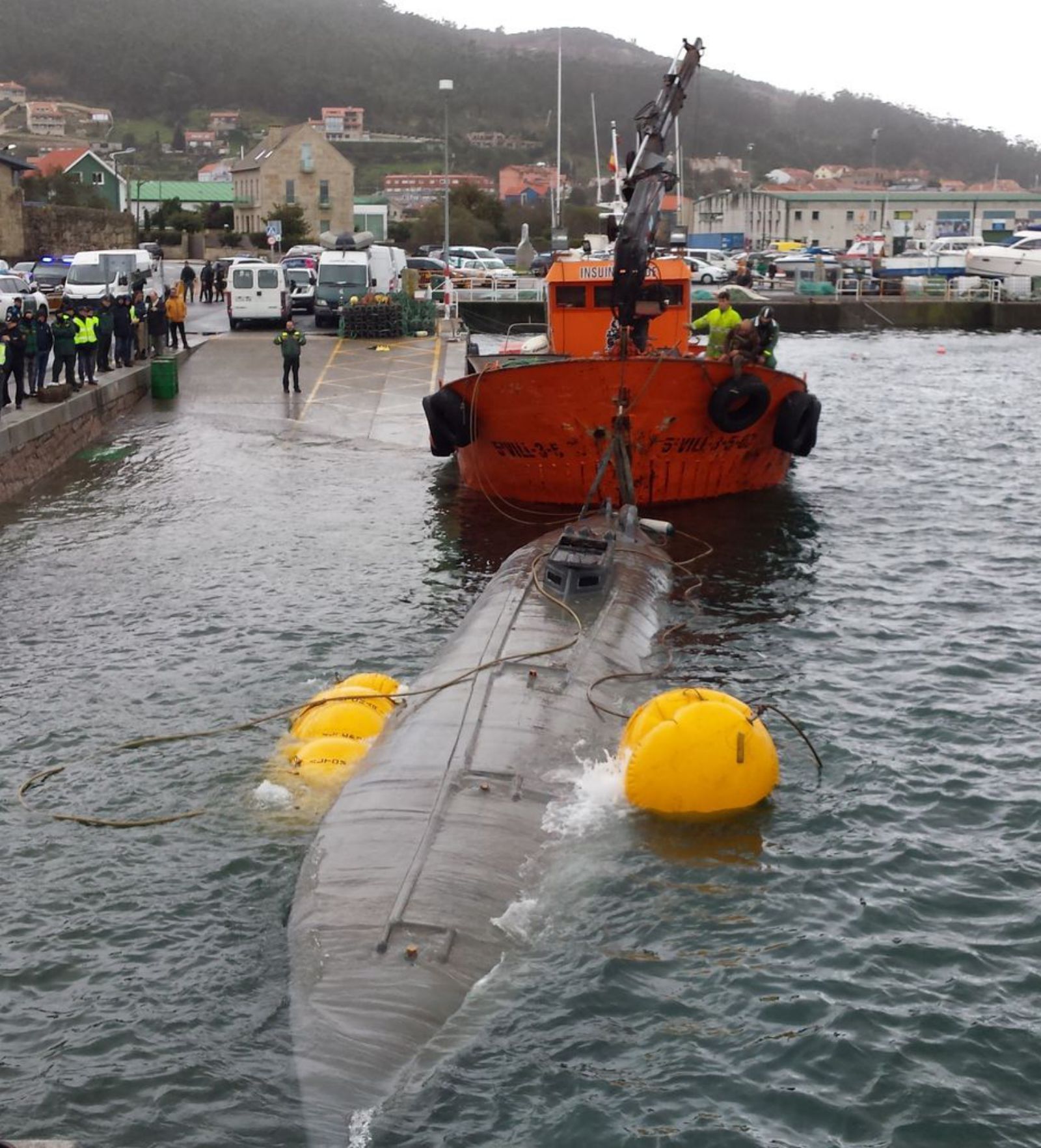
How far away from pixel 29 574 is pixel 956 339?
167 feet

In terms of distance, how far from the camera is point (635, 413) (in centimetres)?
2317

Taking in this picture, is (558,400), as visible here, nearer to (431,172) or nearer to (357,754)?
(357,754)

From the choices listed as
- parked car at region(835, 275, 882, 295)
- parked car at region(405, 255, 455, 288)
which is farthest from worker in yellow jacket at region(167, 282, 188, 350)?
parked car at region(835, 275, 882, 295)

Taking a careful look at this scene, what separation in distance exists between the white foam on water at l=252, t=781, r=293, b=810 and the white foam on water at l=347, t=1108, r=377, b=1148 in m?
4.84

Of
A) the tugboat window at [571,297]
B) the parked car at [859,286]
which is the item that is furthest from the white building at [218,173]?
the tugboat window at [571,297]

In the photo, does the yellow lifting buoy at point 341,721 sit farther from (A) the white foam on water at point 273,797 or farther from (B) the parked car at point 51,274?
(B) the parked car at point 51,274

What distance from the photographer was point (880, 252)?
309ft

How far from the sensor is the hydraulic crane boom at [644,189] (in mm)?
24531

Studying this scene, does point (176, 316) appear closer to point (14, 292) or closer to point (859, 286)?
point (14, 292)

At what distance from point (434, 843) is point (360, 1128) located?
271cm

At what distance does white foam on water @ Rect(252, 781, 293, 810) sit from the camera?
42.0 ft

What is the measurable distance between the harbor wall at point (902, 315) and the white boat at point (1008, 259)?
8876 mm

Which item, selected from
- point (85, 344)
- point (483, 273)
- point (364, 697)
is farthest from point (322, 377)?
point (483, 273)

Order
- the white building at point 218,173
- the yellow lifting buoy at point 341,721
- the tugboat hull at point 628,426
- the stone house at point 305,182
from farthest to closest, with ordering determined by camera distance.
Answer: the white building at point 218,173 < the stone house at point 305,182 < the tugboat hull at point 628,426 < the yellow lifting buoy at point 341,721
